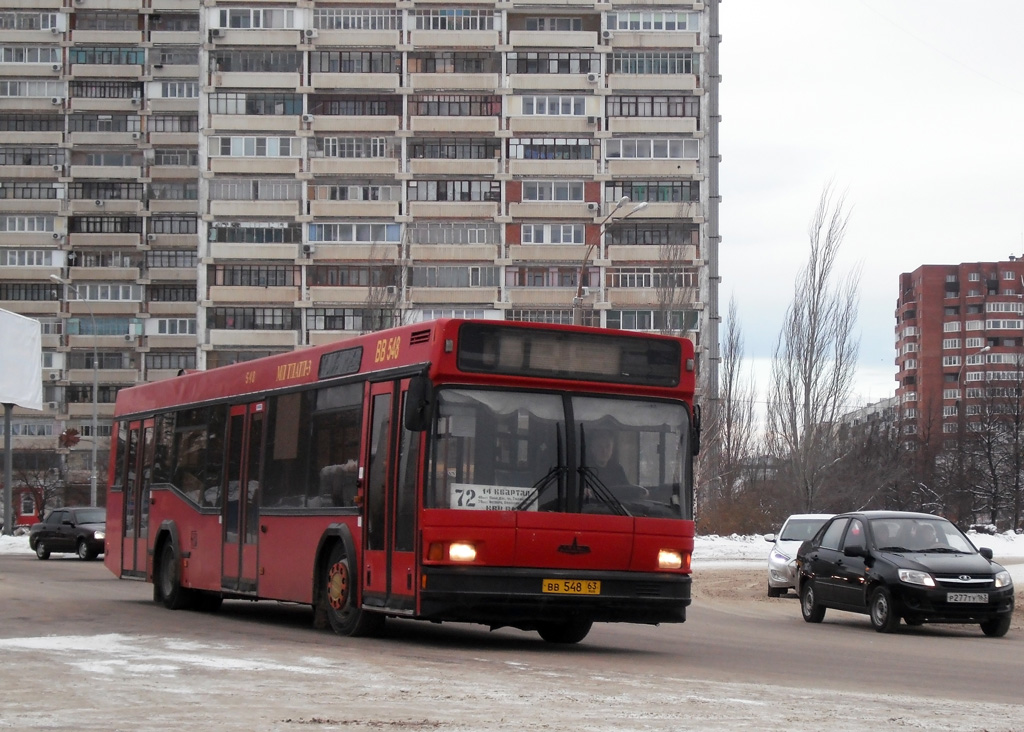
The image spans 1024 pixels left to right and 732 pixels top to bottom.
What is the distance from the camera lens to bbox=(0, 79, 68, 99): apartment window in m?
102

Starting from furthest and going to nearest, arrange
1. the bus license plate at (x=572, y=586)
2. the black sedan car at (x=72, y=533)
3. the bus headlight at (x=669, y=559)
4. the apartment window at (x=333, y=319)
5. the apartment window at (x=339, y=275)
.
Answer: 1. the apartment window at (x=339, y=275)
2. the apartment window at (x=333, y=319)
3. the black sedan car at (x=72, y=533)
4. the bus headlight at (x=669, y=559)
5. the bus license plate at (x=572, y=586)

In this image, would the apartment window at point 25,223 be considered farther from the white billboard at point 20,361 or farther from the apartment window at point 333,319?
the white billboard at point 20,361

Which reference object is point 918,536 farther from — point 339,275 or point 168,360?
point 168,360

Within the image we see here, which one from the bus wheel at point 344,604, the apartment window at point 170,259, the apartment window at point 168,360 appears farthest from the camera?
the apartment window at point 170,259

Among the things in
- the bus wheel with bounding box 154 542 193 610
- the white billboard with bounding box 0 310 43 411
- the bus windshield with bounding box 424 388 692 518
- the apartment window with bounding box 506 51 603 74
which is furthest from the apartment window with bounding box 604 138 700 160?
the bus windshield with bounding box 424 388 692 518

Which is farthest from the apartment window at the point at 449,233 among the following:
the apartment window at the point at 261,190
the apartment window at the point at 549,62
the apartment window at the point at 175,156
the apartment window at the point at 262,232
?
the apartment window at the point at 175,156

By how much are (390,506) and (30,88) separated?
95.2 metres

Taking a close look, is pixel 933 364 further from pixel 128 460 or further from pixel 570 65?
pixel 128 460

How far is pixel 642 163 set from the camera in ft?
293

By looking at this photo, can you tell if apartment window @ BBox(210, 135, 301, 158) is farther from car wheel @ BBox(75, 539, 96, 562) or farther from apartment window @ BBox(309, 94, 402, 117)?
car wheel @ BBox(75, 539, 96, 562)

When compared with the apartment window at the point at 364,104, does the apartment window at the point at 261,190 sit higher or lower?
lower

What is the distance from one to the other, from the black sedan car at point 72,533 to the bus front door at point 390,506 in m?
29.5

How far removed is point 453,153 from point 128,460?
69155 millimetres

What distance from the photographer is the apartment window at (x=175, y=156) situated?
102 metres
